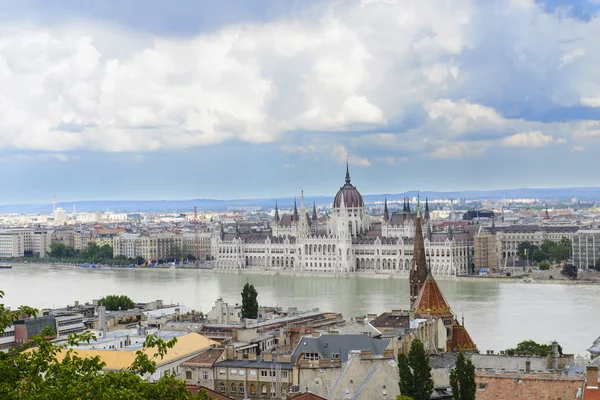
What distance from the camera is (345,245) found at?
70.6 meters

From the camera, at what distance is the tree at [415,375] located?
14.9 m

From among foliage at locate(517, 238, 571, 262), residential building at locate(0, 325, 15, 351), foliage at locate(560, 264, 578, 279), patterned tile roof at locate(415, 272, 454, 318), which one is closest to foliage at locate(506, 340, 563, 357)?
patterned tile roof at locate(415, 272, 454, 318)

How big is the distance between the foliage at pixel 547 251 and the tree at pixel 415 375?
54.0 metres

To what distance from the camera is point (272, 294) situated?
4800 centimetres

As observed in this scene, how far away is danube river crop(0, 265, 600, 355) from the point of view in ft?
102

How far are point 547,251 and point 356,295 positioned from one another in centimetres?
2582

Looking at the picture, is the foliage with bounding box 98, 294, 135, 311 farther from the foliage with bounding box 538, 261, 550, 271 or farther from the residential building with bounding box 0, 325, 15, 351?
the foliage with bounding box 538, 261, 550, 271

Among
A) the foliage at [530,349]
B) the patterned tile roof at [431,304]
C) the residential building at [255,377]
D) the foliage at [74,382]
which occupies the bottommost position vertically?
the foliage at [530,349]

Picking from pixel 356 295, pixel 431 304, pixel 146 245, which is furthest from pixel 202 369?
pixel 146 245

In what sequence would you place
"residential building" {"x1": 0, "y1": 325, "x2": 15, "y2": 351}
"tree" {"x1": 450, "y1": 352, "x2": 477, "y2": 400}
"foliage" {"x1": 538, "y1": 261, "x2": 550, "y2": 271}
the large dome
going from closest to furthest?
"tree" {"x1": 450, "y1": 352, "x2": 477, "y2": 400}
"residential building" {"x1": 0, "y1": 325, "x2": 15, "y2": 351}
"foliage" {"x1": 538, "y1": 261, "x2": 550, "y2": 271}
the large dome

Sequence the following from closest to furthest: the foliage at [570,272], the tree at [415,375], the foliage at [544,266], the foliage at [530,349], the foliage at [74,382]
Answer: the foliage at [74,382], the tree at [415,375], the foliage at [530,349], the foliage at [570,272], the foliage at [544,266]

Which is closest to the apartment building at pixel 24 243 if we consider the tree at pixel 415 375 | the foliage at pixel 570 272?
the foliage at pixel 570 272

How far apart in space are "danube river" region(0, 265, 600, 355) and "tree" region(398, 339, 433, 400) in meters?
11.5

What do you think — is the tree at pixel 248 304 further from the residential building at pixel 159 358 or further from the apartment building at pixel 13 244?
the apartment building at pixel 13 244
